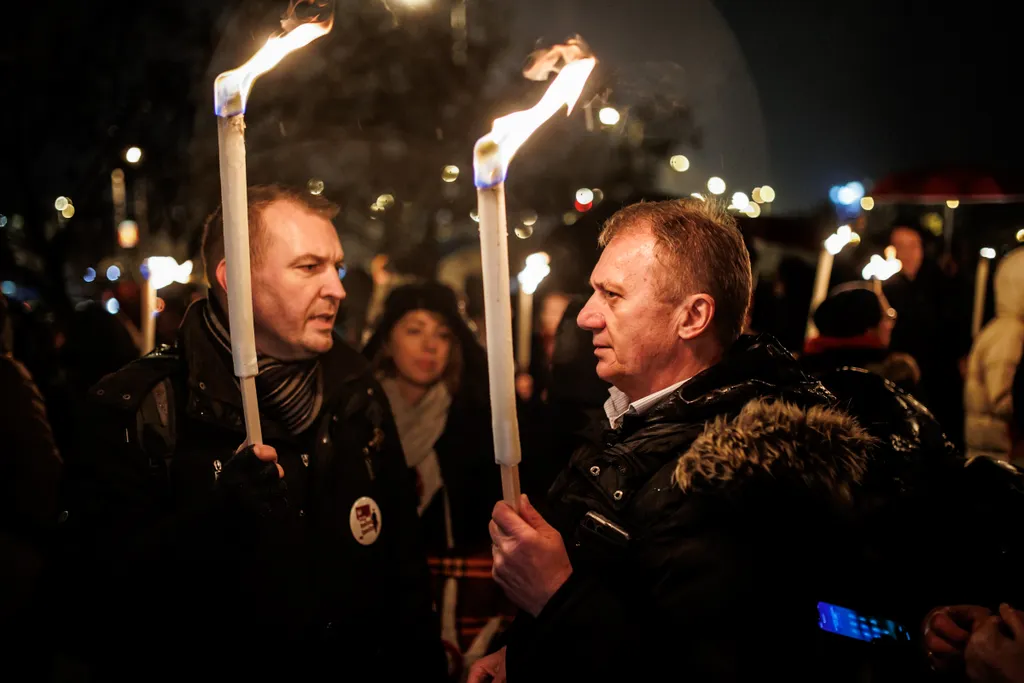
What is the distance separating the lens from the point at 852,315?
432cm

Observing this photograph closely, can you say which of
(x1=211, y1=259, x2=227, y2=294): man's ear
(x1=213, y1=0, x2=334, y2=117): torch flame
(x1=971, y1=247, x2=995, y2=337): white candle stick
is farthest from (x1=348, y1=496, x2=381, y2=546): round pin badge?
(x1=971, y1=247, x2=995, y2=337): white candle stick

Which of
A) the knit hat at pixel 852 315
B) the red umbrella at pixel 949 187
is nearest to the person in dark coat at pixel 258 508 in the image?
the knit hat at pixel 852 315

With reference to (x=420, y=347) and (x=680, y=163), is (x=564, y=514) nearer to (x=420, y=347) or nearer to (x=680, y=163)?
(x=420, y=347)

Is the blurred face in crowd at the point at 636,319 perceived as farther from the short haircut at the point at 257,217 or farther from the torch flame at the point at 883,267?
the torch flame at the point at 883,267

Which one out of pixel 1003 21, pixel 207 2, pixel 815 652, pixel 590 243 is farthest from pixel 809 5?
pixel 207 2

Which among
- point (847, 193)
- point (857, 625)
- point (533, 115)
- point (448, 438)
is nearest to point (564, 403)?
point (448, 438)

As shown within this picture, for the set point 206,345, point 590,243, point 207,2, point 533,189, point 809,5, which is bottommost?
point 206,345

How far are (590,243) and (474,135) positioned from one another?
337 cm

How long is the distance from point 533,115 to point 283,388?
5.09 ft

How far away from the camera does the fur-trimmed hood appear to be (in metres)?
1.94

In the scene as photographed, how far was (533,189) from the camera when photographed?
8.80 meters

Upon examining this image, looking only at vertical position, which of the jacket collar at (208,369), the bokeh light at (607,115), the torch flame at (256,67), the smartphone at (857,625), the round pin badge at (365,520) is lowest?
the smartphone at (857,625)

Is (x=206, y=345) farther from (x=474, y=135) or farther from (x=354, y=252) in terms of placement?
(x=354, y=252)

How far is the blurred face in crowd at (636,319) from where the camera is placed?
234 cm
